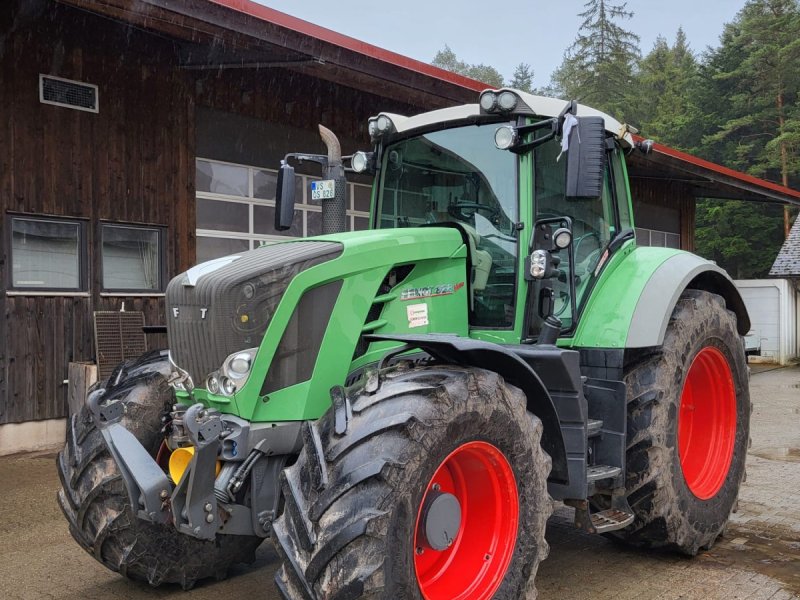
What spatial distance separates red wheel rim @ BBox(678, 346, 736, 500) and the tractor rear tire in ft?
6.25

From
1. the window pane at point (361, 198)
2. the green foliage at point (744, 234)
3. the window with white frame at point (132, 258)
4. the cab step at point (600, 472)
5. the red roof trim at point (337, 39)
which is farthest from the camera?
the green foliage at point (744, 234)

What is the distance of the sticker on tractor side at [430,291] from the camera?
147 inches

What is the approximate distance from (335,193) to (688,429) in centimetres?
268

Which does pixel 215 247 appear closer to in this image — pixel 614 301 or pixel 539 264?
pixel 614 301

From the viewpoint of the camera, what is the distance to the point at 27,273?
7.91 m

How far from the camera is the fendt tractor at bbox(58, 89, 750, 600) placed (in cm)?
292

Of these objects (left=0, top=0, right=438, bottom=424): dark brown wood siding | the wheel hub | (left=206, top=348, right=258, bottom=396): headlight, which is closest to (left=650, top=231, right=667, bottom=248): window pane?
(left=0, top=0, right=438, bottom=424): dark brown wood siding

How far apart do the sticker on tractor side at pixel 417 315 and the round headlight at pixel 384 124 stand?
1.31 m

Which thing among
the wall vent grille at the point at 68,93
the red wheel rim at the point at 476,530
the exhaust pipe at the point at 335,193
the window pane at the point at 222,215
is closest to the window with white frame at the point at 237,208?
the window pane at the point at 222,215

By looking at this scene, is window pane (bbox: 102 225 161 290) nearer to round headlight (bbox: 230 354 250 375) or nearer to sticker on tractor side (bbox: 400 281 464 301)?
sticker on tractor side (bbox: 400 281 464 301)

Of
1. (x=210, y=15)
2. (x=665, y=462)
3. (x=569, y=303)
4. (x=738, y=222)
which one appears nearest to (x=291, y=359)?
(x=569, y=303)

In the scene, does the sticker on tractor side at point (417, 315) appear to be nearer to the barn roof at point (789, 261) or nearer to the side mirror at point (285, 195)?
the side mirror at point (285, 195)

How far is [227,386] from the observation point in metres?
3.23

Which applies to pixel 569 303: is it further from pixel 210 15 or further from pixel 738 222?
pixel 738 222
